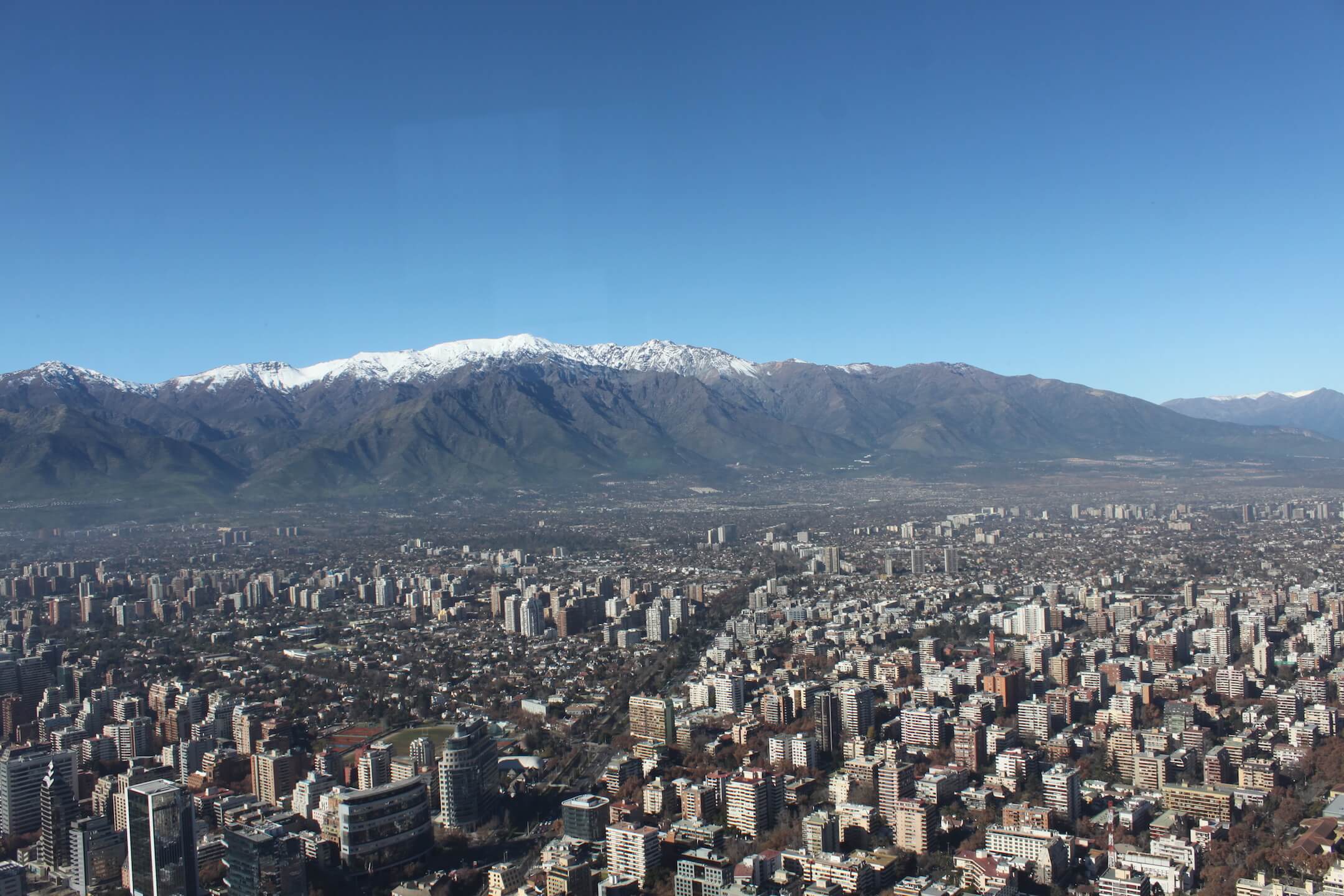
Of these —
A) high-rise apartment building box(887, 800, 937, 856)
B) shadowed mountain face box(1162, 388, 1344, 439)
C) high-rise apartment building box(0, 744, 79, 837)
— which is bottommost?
high-rise apartment building box(887, 800, 937, 856)

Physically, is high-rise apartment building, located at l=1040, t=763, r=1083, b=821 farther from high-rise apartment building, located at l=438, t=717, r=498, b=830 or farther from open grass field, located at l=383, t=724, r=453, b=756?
open grass field, located at l=383, t=724, r=453, b=756

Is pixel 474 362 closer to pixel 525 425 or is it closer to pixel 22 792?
pixel 525 425

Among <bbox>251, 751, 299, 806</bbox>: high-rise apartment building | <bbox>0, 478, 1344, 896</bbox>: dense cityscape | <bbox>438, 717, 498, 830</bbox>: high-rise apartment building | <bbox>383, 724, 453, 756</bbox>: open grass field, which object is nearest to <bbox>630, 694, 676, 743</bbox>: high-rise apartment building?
<bbox>0, 478, 1344, 896</bbox>: dense cityscape

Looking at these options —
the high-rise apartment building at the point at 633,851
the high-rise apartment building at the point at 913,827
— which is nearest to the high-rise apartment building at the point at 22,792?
the high-rise apartment building at the point at 633,851

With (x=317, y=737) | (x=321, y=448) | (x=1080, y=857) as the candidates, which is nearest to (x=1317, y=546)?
(x=1080, y=857)

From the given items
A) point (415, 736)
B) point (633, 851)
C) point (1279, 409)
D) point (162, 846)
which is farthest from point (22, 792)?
point (1279, 409)

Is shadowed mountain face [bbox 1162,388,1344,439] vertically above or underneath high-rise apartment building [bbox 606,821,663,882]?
above

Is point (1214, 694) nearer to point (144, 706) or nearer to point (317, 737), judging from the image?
point (317, 737)
